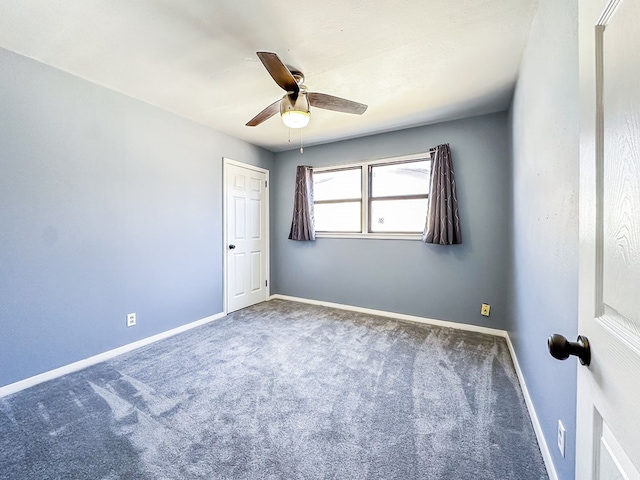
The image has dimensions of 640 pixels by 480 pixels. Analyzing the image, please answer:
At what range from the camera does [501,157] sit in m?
2.88

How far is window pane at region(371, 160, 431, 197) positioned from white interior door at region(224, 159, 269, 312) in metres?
1.76

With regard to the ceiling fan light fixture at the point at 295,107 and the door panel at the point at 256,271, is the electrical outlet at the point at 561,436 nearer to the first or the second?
the ceiling fan light fixture at the point at 295,107

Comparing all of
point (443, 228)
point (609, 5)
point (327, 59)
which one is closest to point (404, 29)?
point (327, 59)

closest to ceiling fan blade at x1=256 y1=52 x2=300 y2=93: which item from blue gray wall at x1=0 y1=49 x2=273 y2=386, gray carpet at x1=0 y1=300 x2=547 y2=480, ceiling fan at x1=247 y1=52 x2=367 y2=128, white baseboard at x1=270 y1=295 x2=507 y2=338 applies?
ceiling fan at x1=247 y1=52 x2=367 y2=128

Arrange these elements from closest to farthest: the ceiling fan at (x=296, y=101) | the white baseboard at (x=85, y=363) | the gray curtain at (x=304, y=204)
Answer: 1. the ceiling fan at (x=296, y=101)
2. the white baseboard at (x=85, y=363)
3. the gray curtain at (x=304, y=204)

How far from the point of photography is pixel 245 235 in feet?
13.0

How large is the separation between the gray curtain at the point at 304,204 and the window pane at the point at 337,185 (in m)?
0.14

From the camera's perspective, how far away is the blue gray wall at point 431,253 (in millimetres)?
2930

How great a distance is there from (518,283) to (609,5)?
85.7 inches

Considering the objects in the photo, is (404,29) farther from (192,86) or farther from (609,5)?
(192,86)

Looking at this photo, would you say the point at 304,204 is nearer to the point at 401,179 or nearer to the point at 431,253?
the point at 401,179

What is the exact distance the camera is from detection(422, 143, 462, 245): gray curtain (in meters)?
3.03

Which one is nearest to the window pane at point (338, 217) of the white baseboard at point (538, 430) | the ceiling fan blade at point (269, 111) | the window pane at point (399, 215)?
the window pane at point (399, 215)

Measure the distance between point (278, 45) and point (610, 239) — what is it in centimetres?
207
